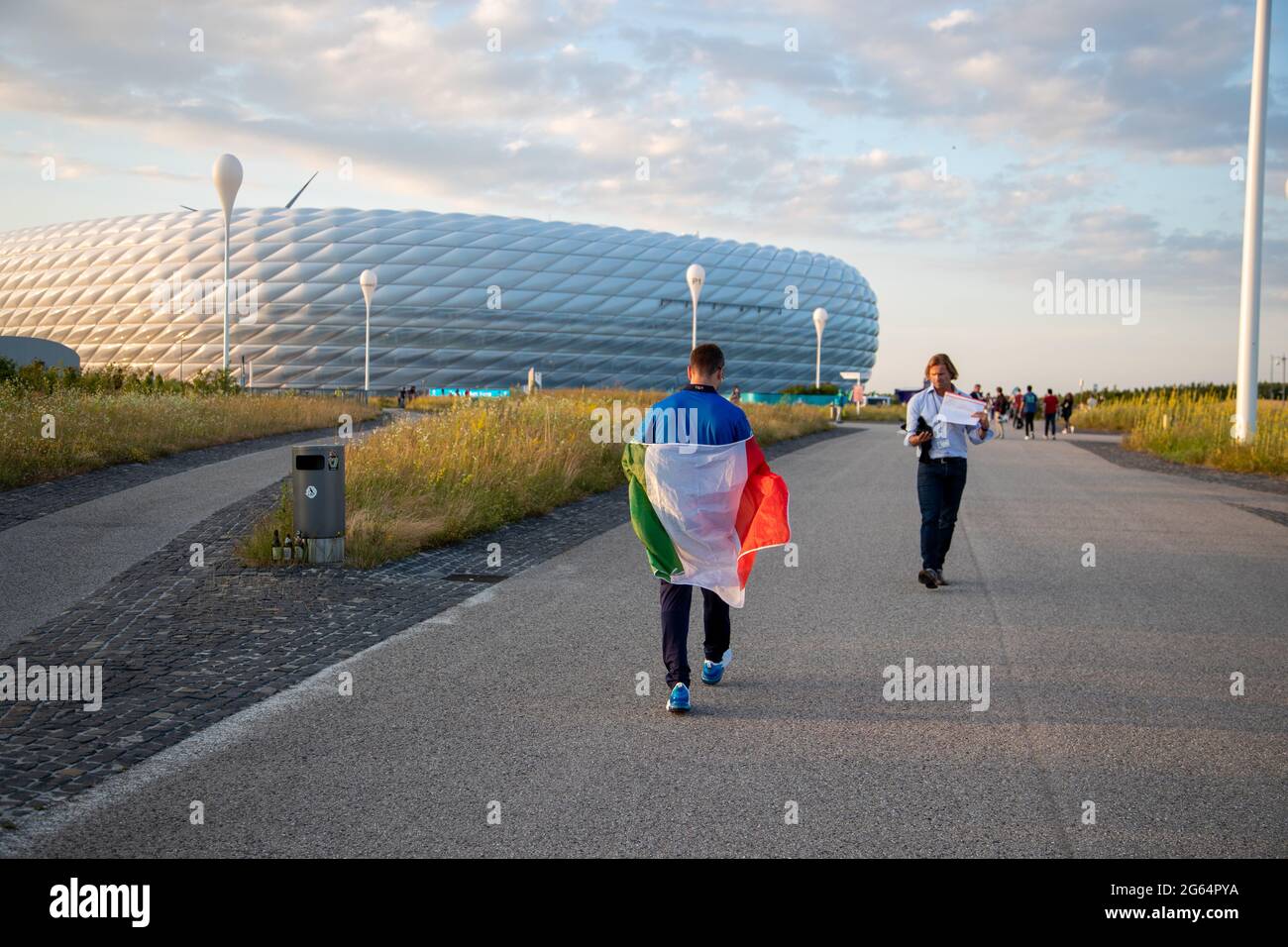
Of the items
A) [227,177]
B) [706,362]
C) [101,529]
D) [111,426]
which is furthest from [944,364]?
[227,177]

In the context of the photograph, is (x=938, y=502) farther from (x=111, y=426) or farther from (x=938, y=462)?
(x=111, y=426)

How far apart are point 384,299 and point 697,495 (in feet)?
232

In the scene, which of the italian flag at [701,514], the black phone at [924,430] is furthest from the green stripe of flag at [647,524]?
the black phone at [924,430]

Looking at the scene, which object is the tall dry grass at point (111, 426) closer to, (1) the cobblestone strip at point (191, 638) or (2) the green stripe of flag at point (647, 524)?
(1) the cobblestone strip at point (191, 638)

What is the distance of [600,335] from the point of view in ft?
253

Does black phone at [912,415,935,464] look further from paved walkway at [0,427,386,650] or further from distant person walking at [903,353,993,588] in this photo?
paved walkway at [0,427,386,650]

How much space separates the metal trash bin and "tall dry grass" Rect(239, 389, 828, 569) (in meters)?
0.27

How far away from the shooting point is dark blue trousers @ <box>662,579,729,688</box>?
522 cm

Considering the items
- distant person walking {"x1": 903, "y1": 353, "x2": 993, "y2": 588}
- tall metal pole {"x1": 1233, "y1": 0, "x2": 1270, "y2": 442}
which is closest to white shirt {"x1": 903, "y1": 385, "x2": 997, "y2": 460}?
distant person walking {"x1": 903, "y1": 353, "x2": 993, "y2": 588}

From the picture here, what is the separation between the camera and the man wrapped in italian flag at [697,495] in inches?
212

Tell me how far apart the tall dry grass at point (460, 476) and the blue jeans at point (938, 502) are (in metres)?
4.30

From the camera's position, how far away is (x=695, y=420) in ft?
17.7
